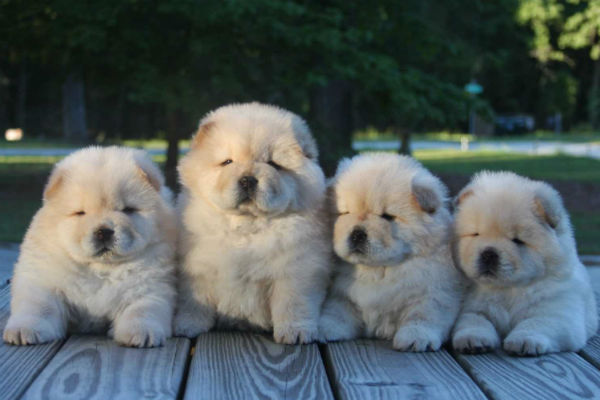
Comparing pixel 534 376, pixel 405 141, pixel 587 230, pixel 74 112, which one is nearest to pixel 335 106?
pixel 587 230

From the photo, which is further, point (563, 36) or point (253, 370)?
point (563, 36)

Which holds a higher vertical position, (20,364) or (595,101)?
(595,101)

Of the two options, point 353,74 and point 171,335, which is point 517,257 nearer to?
point 171,335

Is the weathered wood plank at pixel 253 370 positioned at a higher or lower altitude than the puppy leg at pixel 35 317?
lower

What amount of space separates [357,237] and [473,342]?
26.8 inches

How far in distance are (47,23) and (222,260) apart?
8347 millimetres

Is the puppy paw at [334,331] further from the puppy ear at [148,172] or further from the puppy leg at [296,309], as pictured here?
the puppy ear at [148,172]

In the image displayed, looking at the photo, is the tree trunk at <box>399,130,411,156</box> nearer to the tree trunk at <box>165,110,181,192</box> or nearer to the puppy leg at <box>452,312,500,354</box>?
the tree trunk at <box>165,110,181,192</box>

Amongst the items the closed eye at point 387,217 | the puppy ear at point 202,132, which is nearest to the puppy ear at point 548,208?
the closed eye at point 387,217

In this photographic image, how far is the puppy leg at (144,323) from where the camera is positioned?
3.30m

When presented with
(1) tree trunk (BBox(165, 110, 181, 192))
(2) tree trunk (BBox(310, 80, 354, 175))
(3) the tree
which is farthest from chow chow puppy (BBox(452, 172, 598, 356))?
(3) the tree

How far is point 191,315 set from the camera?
362 cm

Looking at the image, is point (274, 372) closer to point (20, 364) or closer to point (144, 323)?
point (144, 323)

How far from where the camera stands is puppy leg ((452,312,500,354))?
3342 millimetres
